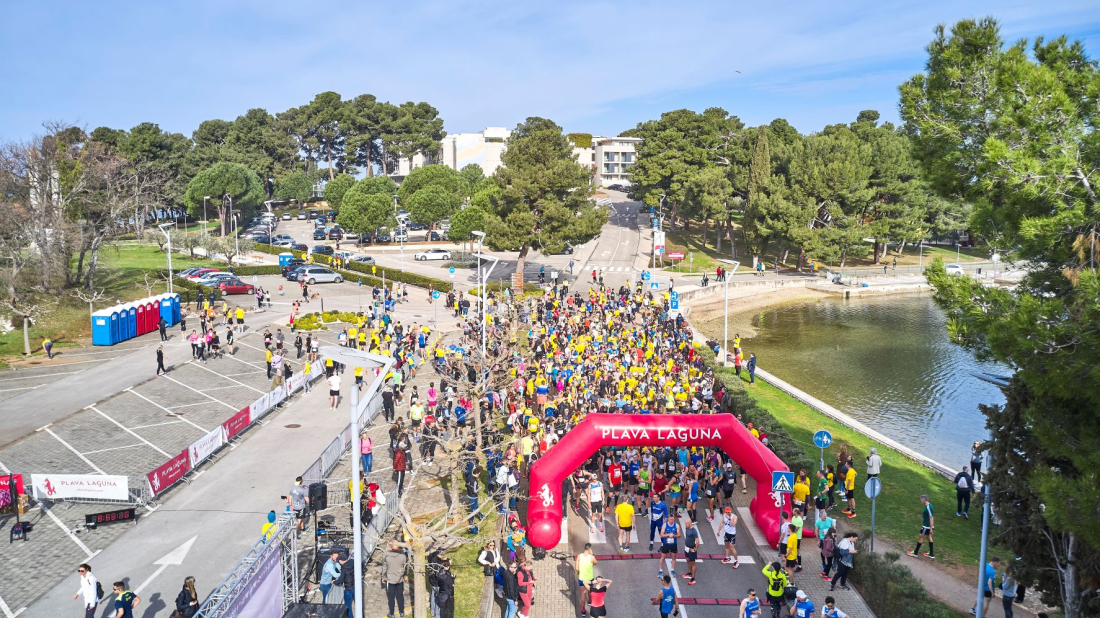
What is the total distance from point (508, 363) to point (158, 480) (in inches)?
453

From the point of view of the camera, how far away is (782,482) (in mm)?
16781

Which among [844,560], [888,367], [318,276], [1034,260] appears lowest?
[888,367]

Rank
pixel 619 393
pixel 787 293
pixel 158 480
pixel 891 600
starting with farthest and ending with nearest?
pixel 787 293
pixel 619 393
pixel 158 480
pixel 891 600

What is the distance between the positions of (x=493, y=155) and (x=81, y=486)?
105 m

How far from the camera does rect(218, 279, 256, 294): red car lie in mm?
51128

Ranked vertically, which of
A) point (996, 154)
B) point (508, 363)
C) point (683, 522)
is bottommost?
point (683, 522)

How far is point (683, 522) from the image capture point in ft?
60.5

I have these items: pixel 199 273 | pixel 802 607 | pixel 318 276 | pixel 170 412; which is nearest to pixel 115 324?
pixel 170 412

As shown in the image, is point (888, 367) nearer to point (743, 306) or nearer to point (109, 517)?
point (743, 306)

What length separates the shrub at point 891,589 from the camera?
13477 mm

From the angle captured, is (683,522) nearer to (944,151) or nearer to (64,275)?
(944,151)

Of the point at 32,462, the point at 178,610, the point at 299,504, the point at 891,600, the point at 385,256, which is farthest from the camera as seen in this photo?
the point at 385,256

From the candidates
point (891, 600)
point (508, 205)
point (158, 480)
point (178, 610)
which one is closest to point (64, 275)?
→ point (508, 205)

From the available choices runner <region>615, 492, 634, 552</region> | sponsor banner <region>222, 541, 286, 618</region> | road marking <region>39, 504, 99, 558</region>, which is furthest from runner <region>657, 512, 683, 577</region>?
road marking <region>39, 504, 99, 558</region>
